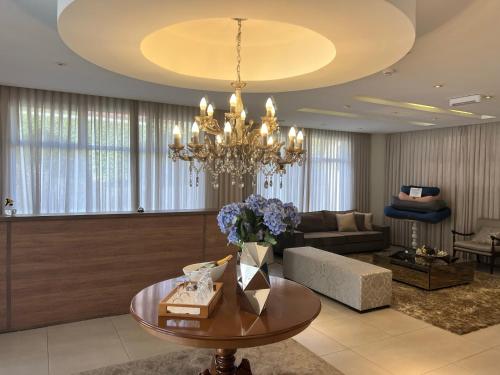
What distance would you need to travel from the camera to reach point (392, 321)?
3.94 metres

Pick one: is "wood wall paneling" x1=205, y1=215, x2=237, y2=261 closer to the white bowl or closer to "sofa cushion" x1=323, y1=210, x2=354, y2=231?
the white bowl

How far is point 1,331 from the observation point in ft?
11.2

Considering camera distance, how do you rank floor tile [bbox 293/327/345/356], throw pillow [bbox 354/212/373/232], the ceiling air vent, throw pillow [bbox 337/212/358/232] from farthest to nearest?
throw pillow [bbox 354/212/373/232] → throw pillow [bbox 337/212/358/232] → the ceiling air vent → floor tile [bbox 293/327/345/356]

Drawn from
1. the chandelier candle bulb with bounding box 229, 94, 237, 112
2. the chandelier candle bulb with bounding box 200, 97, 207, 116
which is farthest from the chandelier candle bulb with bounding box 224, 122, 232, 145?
the chandelier candle bulb with bounding box 200, 97, 207, 116

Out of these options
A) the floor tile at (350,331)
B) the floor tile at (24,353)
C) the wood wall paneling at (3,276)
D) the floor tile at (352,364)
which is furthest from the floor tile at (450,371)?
the wood wall paneling at (3,276)

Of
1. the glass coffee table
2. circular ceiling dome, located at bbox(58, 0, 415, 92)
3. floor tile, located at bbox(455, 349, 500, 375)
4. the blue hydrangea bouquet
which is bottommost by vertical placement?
floor tile, located at bbox(455, 349, 500, 375)

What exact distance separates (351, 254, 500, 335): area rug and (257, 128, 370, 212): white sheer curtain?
310 cm

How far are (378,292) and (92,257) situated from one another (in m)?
3.15

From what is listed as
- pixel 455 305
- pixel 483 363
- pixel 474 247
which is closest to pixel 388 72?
pixel 483 363

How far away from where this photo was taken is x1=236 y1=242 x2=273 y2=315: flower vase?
2.03 meters

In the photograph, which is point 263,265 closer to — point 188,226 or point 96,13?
point 96,13

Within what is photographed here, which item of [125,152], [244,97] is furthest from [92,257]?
[244,97]

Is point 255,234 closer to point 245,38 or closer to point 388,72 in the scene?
point 245,38

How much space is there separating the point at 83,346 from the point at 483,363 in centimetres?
340
